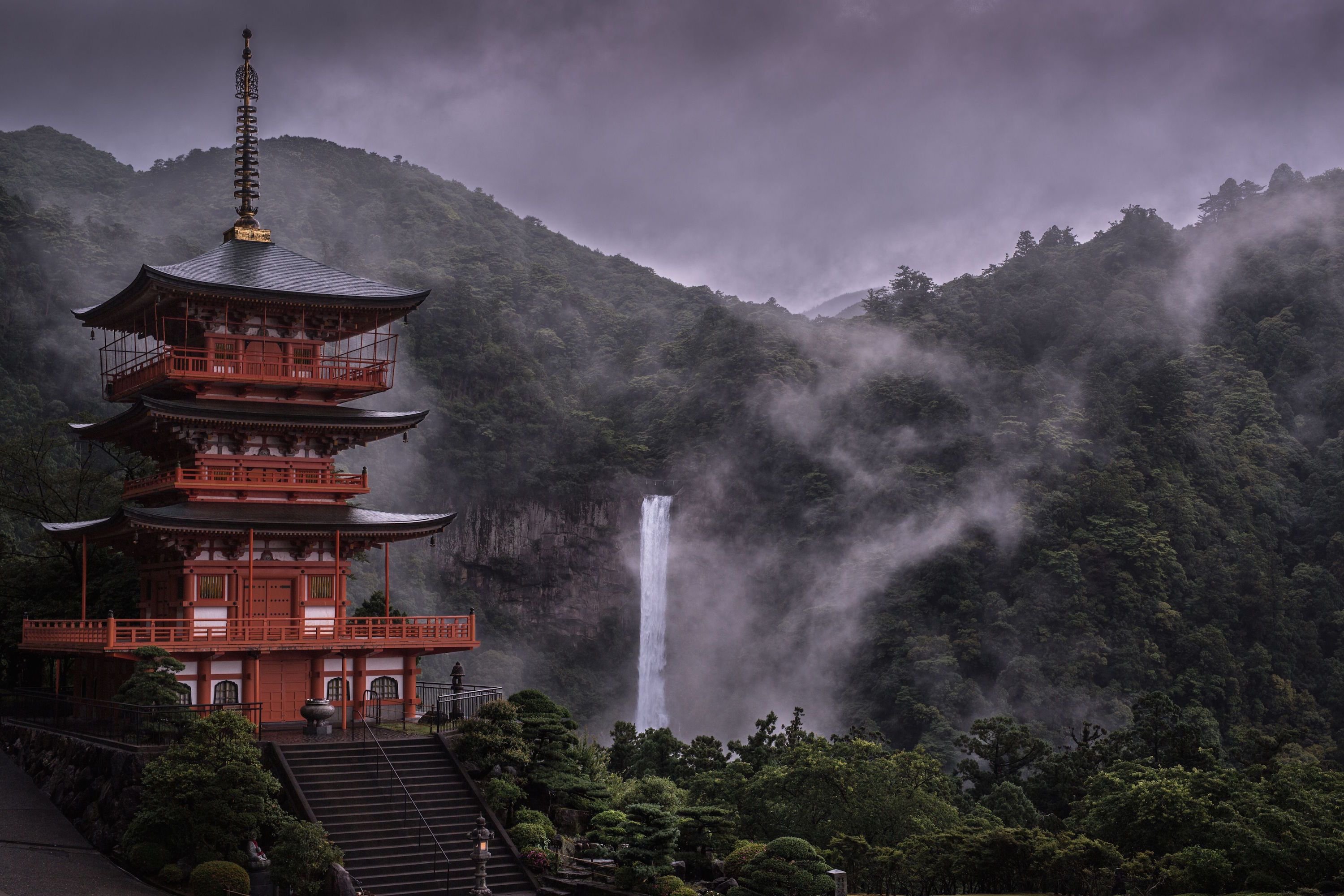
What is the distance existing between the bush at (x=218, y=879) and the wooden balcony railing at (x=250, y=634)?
6694mm

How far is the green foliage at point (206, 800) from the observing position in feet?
74.4

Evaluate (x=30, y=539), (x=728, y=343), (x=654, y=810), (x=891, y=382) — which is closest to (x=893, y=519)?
(x=891, y=382)

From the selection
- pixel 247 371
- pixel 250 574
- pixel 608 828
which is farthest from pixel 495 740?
pixel 247 371

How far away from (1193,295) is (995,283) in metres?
13.9

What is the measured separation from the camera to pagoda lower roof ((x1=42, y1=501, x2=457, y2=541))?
28078 mm

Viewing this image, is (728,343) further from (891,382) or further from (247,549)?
(247,549)

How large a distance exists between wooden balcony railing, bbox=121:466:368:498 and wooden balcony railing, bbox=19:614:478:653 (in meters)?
3.17

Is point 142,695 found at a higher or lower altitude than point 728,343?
lower

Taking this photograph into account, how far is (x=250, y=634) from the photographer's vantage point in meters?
28.7

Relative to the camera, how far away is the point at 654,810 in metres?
23.5

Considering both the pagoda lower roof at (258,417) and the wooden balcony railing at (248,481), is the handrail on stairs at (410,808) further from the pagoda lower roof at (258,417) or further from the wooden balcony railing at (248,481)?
the pagoda lower roof at (258,417)

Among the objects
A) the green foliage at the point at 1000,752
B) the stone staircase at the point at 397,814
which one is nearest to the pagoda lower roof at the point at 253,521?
the stone staircase at the point at 397,814

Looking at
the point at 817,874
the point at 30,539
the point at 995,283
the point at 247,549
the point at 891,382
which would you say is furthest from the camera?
the point at 995,283

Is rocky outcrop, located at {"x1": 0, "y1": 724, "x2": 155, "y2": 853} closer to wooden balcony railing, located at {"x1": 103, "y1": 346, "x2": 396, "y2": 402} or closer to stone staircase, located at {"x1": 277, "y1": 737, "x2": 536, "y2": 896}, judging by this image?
stone staircase, located at {"x1": 277, "y1": 737, "x2": 536, "y2": 896}
